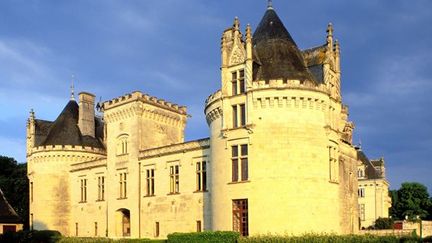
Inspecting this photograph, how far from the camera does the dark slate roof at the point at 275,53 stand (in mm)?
32438

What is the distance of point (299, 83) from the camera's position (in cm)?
3144

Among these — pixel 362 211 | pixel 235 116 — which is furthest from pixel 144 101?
pixel 362 211

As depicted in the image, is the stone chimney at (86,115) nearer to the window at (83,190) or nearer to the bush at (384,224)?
the window at (83,190)

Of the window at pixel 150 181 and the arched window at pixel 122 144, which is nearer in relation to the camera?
the window at pixel 150 181

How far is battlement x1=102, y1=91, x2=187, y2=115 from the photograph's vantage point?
1797 inches

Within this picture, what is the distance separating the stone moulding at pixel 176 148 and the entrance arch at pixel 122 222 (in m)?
5.61

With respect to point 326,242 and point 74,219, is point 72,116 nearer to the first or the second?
point 74,219

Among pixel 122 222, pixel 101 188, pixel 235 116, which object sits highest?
pixel 235 116

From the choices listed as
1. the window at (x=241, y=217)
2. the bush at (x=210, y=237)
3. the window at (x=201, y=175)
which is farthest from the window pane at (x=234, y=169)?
the window at (x=201, y=175)

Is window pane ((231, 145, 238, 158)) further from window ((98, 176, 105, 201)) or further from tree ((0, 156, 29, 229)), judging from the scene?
tree ((0, 156, 29, 229))

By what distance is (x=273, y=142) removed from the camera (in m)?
31.0

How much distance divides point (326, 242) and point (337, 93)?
1254 centimetres

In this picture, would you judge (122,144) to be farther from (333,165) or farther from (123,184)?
(333,165)

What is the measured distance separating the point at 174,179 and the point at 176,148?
2.48m
